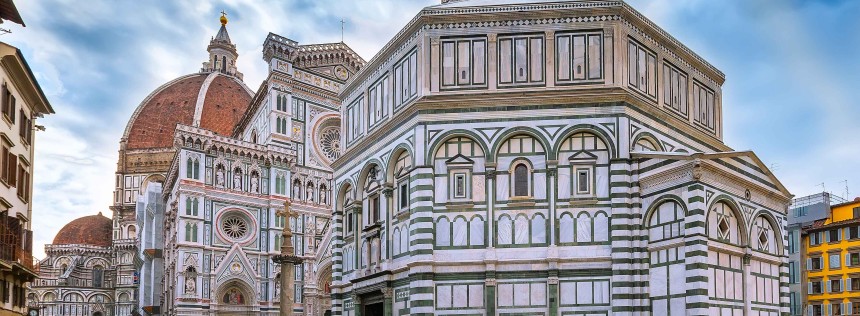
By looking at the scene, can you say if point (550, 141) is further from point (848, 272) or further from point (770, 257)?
point (848, 272)

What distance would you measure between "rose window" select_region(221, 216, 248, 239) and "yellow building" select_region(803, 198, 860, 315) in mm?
34944

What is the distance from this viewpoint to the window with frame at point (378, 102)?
30.6 m

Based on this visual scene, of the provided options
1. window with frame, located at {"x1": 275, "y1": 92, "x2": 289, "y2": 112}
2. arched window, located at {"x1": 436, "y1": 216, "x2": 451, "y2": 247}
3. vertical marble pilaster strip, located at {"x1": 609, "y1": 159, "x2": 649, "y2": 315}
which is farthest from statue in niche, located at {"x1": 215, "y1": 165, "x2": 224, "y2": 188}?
vertical marble pilaster strip, located at {"x1": 609, "y1": 159, "x2": 649, "y2": 315}

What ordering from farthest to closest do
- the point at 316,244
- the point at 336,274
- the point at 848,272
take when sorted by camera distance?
the point at 316,244, the point at 848,272, the point at 336,274

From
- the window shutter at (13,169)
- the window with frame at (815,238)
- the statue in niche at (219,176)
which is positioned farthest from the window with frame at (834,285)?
the window shutter at (13,169)

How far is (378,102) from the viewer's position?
3128 cm

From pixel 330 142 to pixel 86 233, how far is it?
52186 mm

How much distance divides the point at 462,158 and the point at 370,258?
547 cm

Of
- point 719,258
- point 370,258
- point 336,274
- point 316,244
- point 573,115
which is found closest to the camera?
point 719,258

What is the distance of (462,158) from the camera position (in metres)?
27.1

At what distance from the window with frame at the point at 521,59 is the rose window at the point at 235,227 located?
34545 mm

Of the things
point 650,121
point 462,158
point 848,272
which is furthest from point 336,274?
point 848,272

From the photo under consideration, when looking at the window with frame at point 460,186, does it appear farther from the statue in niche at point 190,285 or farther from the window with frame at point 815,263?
the window with frame at point 815,263

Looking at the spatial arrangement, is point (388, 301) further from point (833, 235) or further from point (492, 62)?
point (833, 235)
